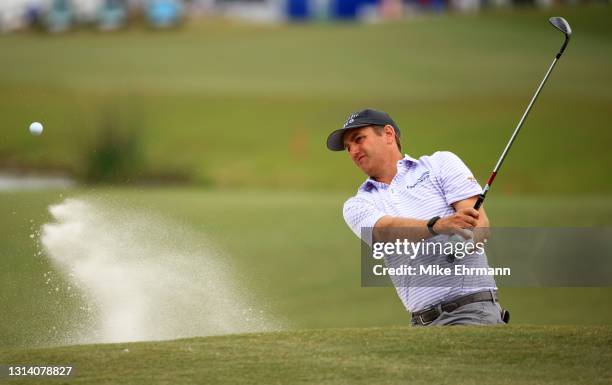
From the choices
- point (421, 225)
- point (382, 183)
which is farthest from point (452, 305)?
point (382, 183)

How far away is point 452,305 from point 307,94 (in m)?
28.8

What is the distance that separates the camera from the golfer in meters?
5.08

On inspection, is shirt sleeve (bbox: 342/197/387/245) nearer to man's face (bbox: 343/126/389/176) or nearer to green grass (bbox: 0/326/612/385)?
man's face (bbox: 343/126/389/176)

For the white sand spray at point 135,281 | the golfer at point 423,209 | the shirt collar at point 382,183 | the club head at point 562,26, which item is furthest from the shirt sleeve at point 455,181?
the white sand spray at point 135,281

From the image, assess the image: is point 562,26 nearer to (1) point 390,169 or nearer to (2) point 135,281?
(1) point 390,169

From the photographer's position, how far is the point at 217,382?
15.2ft

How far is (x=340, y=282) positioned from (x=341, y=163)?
1495cm

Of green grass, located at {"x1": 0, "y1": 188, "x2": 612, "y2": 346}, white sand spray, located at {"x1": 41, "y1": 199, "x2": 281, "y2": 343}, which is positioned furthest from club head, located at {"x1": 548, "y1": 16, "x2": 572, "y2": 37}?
green grass, located at {"x1": 0, "y1": 188, "x2": 612, "y2": 346}

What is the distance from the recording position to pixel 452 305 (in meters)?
5.18

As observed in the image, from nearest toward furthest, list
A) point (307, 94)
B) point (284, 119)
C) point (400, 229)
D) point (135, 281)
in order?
1. point (400, 229)
2. point (135, 281)
3. point (284, 119)
4. point (307, 94)

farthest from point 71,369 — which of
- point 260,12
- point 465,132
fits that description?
point 260,12

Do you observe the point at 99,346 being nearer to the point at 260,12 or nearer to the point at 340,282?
the point at 340,282

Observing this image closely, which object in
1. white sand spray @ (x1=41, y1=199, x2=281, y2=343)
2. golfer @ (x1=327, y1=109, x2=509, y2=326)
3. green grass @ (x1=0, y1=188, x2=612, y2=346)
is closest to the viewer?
golfer @ (x1=327, y1=109, x2=509, y2=326)

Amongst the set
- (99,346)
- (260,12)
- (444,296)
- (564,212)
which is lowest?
(260,12)
